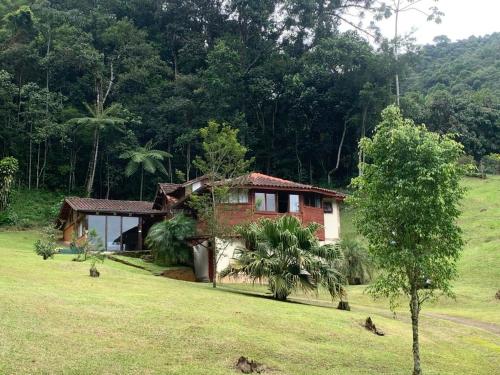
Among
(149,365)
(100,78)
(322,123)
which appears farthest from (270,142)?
(149,365)

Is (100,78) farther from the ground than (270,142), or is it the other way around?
(100,78)

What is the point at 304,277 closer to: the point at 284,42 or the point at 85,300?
the point at 85,300

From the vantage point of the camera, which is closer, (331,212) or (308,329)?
(308,329)

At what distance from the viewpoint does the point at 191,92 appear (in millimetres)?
58000

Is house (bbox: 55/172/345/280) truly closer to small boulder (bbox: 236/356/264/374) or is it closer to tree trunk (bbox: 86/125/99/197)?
tree trunk (bbox: 86/125/99/197)

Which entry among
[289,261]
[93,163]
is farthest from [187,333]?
[93,163]

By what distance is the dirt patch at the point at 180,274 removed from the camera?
30.5 meters

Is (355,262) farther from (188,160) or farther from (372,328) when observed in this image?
(188,160)

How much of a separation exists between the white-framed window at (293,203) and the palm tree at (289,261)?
11644mm

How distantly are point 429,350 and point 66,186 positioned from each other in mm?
45549

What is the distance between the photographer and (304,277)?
70.5 feet

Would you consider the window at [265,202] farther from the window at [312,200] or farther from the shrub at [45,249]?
the shrub at [45,249]

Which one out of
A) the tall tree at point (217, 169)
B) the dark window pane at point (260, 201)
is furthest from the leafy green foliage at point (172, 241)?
the tall tree at point (217, 169)

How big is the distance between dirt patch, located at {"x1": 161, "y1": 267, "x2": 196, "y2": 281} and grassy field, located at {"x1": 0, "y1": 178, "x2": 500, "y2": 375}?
716 centimetres
